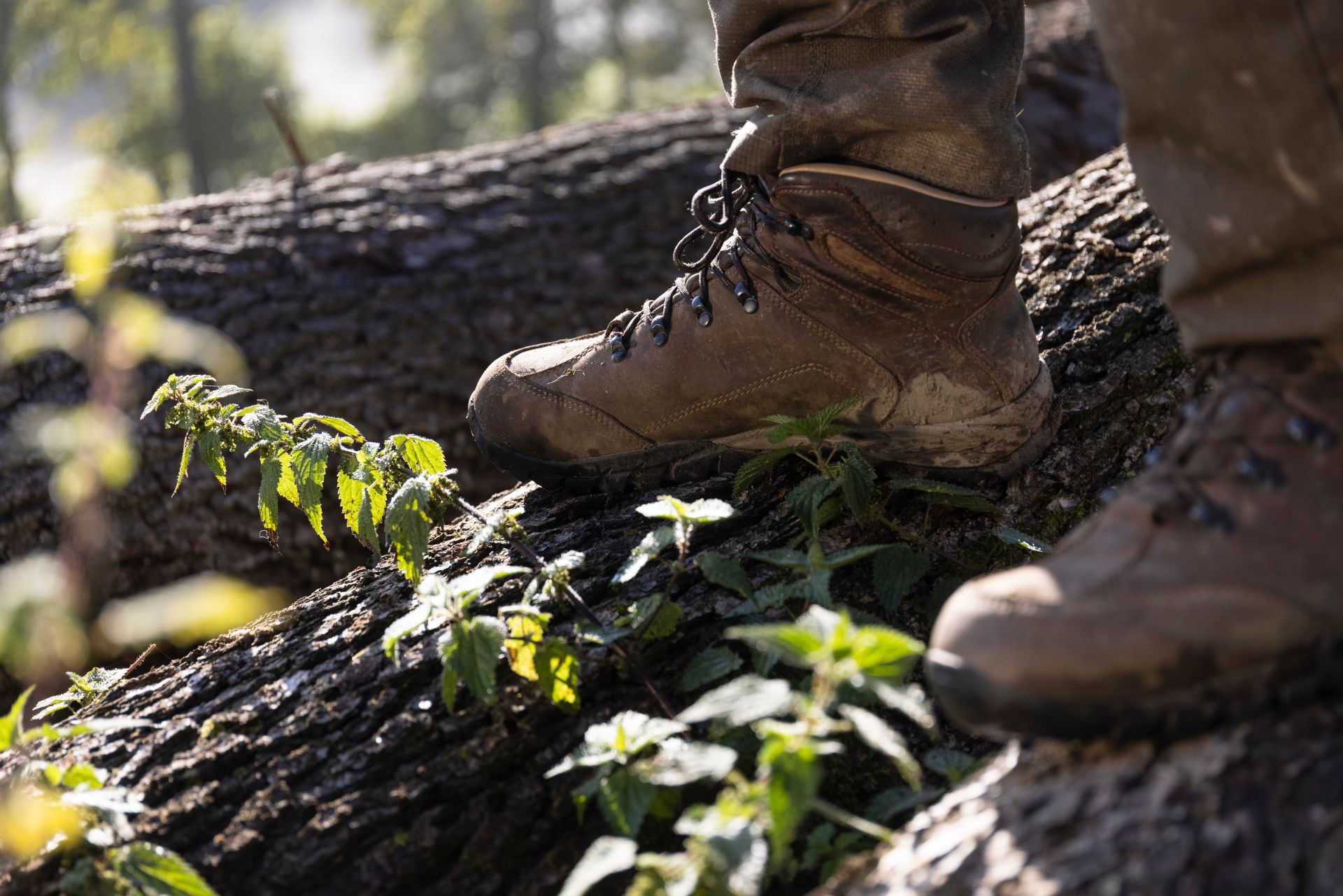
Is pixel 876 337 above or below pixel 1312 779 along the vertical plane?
above

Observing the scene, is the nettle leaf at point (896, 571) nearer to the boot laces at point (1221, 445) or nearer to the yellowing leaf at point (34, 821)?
the boot laces at point (1221, 445)

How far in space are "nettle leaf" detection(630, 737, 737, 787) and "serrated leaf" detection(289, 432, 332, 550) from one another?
0.73 metres

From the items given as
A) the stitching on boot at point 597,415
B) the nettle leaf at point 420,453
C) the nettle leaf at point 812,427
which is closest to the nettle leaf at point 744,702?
the nettle leaf at point 812,427

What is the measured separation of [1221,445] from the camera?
46.4 inches

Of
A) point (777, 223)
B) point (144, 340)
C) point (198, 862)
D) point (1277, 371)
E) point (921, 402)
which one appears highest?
point (144, 340)

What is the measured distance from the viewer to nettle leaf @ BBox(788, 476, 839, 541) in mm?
1655

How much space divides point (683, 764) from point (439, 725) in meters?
0.49

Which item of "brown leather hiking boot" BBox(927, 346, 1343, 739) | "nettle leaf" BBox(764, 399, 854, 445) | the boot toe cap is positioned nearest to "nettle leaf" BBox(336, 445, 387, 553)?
the boot toe cap

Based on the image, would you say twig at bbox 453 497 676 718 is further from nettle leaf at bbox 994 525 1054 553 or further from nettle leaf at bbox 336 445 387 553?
nettle leaf at bbox 994 525 1054 553

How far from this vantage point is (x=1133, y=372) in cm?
202

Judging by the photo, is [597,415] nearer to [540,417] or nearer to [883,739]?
[540,417]

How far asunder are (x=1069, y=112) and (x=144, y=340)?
4.97m

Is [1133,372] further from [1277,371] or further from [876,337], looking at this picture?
[1277,371]

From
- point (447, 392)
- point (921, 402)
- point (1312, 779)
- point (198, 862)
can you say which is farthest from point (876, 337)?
point (447, 392)
